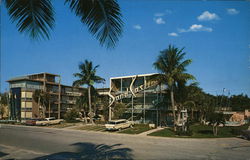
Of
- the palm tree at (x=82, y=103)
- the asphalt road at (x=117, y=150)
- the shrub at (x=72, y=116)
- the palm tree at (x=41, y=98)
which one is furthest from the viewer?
the palm tree at (x=41, y=98)

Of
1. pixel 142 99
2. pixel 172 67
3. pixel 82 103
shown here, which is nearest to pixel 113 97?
pixel 142 99

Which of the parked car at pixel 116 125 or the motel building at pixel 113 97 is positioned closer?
the parked car at pixel 116 125

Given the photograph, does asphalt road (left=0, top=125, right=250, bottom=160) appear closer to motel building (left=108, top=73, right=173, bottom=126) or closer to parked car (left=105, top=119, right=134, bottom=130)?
parked car (left=105, top=119, right=134, bottom=130)

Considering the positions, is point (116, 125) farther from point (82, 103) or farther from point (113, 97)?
point (82, 103)

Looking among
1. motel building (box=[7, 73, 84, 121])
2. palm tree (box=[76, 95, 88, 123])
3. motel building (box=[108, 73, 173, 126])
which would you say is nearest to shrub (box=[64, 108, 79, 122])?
palm tree (box=[76, 95, 88, 123])

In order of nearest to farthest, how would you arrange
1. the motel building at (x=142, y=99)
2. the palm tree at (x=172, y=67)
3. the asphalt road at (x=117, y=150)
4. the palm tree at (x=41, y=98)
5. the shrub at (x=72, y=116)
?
the asphalt road at (x=117, y=150)
the palm tree at (x=172, y=67)
the motel building at (x=142, y=99)
the shrub at (x=72, y=116)
the palm tree at (x=41, y=98)

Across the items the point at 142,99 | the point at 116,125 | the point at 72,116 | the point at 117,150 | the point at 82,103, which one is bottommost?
the point at 72,116

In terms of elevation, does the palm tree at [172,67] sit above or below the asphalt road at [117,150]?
above

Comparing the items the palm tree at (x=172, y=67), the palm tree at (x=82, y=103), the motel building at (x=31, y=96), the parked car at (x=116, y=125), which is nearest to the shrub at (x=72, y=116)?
the palm tree at (x=82, y=103)

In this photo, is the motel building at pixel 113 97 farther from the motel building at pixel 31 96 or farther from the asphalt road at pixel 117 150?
the asphalt road at pixel 117 150

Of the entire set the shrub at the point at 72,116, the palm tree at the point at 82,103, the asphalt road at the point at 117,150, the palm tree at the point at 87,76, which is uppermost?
the palm tree at the point at 87,76

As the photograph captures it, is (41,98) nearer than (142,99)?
No

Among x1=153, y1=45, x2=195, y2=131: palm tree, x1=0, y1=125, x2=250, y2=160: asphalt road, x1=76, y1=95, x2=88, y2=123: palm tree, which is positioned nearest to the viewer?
x1=0, y1=125, x2=250, y2=160: asphalt road

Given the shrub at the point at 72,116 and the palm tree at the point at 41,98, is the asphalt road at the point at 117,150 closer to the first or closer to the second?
the shrub at the point at 72,116
